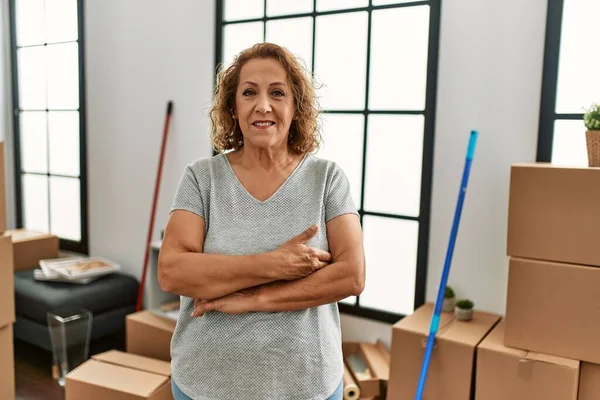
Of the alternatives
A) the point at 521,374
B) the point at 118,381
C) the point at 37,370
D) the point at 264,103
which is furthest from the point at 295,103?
the point at 37,370

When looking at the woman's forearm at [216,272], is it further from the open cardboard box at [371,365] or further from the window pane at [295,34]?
the window pane at [295,34]

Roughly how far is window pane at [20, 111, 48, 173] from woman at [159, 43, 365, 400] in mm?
3054

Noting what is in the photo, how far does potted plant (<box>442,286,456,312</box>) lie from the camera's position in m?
2.26

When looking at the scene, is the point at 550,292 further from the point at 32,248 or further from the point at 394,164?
the point at 32,248

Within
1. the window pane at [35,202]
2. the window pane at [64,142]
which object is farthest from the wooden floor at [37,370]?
the window pane at [64,142]

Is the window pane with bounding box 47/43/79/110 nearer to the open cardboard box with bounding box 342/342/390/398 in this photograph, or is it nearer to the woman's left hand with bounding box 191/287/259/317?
the open cardboard box with bounding box 342/342/390/398

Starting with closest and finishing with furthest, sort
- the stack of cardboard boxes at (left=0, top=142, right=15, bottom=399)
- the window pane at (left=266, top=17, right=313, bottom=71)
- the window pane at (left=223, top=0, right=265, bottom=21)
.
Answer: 1. the stack of cardboard boxes at (left=0, top=142, right=15, bottom=399)
2. the window pane at (left=266, top=17, right=313, bottom=71)
3. the window pane at (left=223, top=0, right=265, bottom=21)

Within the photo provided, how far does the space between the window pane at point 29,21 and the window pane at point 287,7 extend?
1942mm

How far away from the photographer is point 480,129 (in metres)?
2.18

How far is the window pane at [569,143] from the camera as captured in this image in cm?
204

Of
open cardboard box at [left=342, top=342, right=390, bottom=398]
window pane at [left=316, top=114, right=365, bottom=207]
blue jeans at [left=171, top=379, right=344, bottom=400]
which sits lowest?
open cardboard box at [left=342, top=342, right=390, bottom=398]

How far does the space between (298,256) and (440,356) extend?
3.56 feet

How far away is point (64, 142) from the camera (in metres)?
3.74

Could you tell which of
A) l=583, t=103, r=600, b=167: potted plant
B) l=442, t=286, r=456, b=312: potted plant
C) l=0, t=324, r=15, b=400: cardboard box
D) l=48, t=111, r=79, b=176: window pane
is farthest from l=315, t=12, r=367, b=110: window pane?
l=48, t=111, r=79, b=176: window pane
